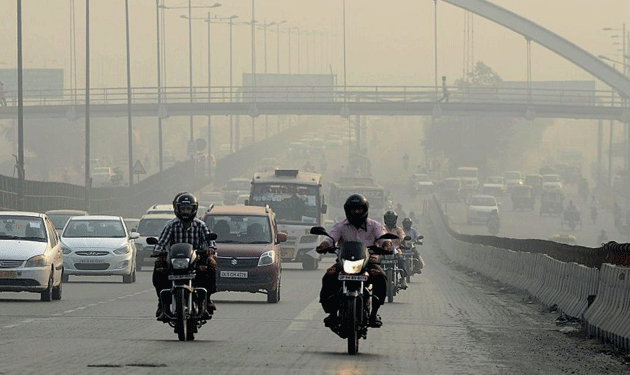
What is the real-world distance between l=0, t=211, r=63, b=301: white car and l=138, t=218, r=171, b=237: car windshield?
58.1ft

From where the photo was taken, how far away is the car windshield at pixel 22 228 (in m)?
27.2

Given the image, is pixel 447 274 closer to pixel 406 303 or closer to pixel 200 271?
pixel 406 303

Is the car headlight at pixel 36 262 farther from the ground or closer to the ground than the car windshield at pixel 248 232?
closer to the ground

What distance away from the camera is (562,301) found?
24.7 metres

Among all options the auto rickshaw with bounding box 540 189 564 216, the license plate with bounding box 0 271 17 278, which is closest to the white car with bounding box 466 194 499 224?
the auto rickshaw with bounding box 540 189 564 216

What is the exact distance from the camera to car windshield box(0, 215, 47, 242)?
27.2 m

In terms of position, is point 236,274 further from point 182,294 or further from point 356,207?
point 356,207

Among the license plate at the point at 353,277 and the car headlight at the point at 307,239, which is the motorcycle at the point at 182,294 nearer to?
the license plate at the point at 353,277

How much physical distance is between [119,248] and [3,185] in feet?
61.3

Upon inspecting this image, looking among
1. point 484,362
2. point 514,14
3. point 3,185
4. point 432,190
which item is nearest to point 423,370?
point 484,362

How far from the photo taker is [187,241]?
17.7 meters

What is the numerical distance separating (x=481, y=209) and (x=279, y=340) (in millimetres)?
87820

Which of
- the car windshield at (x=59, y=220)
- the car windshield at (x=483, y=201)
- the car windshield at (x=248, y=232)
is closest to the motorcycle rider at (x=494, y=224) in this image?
the car windshield at (x=483, y=201)

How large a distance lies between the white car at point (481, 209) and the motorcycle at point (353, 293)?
88.3 metres
